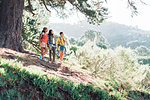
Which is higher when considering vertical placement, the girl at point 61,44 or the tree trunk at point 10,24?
the tree trunk at point 10,24

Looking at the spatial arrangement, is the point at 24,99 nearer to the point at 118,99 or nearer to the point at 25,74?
the point at 25,74

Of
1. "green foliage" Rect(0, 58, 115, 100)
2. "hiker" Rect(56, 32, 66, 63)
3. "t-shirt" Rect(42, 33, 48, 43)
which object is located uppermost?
"t-shirt" Rect(42, 33, 48, 43)

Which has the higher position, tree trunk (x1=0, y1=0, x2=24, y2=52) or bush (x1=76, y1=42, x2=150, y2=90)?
tree trunk (x1=0, y1=0, x2=24, y2=52)

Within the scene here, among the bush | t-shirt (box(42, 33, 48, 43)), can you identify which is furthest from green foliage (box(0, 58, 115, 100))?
t-shirt (box(42, 33, 48, 43))

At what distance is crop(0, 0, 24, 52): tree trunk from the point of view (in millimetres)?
7750

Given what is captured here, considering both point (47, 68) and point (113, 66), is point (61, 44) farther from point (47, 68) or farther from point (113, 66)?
point (113, 66)

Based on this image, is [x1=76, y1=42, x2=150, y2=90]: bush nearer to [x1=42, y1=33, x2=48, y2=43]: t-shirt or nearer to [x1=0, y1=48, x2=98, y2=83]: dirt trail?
[x1=0, y1=48, x2=98, y2=83]: dirt trail

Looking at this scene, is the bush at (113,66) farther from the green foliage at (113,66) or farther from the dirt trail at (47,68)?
the dirt trail at (47,68)

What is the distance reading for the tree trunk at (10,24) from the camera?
7750mm

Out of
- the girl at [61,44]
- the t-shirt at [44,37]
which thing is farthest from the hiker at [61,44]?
the t-shirt at [44,37]

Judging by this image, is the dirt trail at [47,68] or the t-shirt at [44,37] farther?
the t-shirt at [44,37]

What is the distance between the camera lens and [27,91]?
363 centimetres

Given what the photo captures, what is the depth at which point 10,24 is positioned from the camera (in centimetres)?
798

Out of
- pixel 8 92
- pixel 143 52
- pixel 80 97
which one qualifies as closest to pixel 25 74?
pixel 8 92
